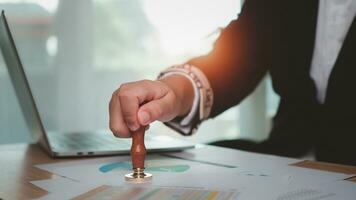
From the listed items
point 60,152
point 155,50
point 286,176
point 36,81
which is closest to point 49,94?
point 36,81

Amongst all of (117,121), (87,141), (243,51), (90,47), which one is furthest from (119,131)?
(90,47)

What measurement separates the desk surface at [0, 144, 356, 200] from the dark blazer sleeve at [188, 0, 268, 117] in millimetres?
Result: 385

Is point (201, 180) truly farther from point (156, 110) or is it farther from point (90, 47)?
point (90, 47)

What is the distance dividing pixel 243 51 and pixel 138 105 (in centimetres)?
49

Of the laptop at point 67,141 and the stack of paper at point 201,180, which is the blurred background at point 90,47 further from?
the stack of paper at point 201,180

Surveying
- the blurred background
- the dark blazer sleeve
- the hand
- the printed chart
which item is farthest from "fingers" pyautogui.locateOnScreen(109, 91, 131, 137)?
the blurred background

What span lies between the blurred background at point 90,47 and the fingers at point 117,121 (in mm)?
848

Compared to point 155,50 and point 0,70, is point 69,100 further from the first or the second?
point 155,50

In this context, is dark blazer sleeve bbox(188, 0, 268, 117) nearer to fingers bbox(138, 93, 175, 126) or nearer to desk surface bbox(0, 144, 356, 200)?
fingers bbox(138, 93, 175, 126)

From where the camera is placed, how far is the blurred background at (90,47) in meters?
1.56

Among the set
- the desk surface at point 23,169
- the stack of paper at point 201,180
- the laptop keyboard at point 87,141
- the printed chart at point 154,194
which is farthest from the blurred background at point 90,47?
the printed chart at point 154,194

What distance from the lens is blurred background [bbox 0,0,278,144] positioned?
156 cm

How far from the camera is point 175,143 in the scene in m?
0.85

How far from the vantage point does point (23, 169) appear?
67cm
